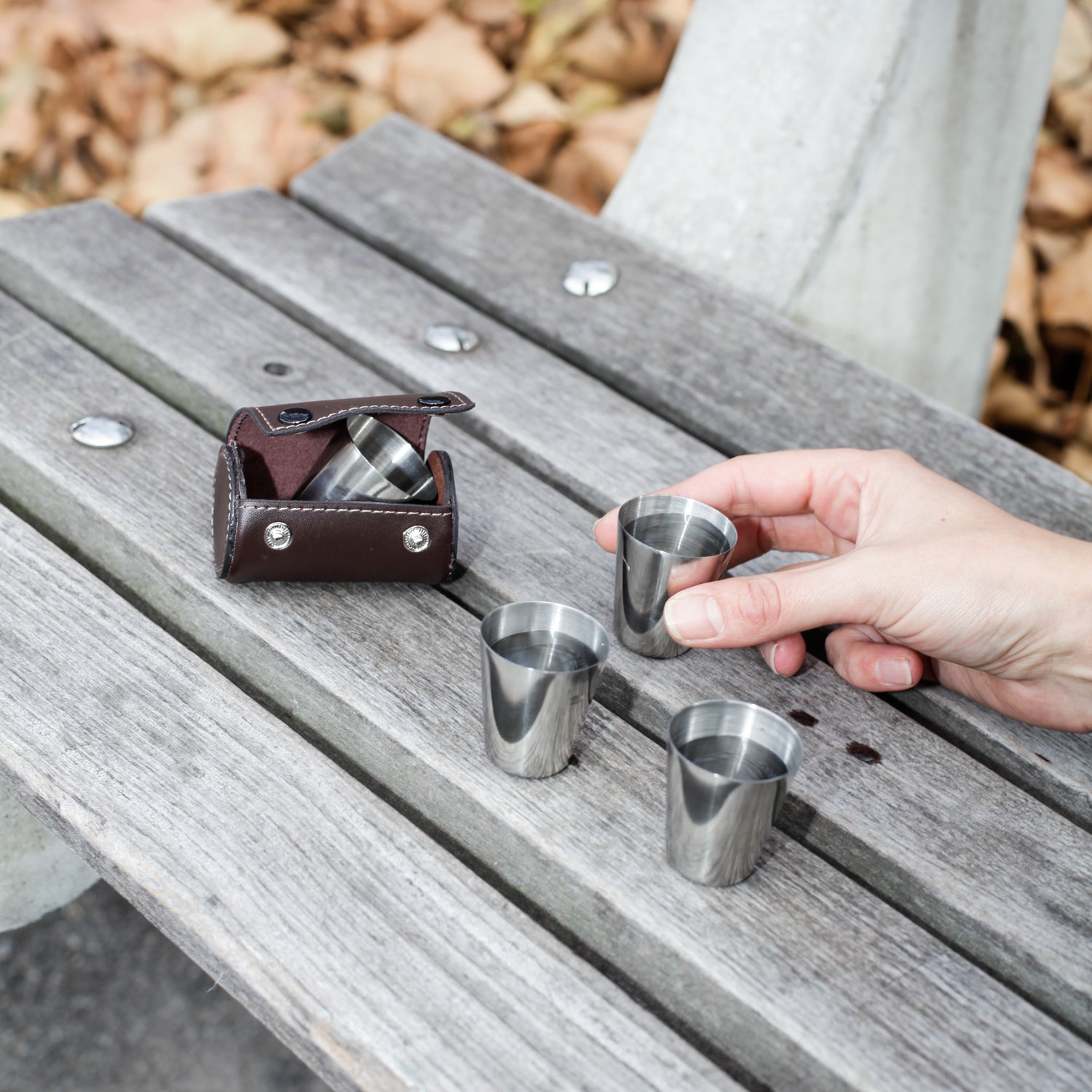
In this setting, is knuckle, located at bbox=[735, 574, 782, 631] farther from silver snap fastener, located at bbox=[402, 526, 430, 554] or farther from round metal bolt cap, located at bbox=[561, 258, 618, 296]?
round metal bolt cap, located at bbox=[561, 258, 618, 296]

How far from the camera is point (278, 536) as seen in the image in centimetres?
116

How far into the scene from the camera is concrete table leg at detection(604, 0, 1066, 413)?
72.4 inches

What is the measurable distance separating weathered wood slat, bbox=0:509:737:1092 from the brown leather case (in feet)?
0.42

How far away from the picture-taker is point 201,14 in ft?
10.9

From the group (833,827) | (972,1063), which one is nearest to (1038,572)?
(833,827)

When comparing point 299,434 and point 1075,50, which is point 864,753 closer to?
point 299,434

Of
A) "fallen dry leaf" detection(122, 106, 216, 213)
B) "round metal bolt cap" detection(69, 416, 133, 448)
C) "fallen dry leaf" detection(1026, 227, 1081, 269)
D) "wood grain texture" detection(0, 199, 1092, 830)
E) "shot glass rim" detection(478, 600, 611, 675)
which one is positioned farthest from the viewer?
"fallen dry leaf" detection(122, 106, 216, 213)

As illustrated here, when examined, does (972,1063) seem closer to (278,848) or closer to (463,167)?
(278,848)

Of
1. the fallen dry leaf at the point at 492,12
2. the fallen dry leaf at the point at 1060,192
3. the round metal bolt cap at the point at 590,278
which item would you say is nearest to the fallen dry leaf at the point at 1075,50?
the fallen dry leaf at the point at 1060,192

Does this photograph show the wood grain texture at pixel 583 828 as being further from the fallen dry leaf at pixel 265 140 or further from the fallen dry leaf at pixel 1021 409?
the fallen dry leaf at pixel 1021 409

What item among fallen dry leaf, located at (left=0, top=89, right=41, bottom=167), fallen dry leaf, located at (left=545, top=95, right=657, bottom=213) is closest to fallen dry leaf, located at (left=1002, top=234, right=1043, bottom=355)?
fallen dry leaf, located at (left=545, top=95, right=657, bottom=213)

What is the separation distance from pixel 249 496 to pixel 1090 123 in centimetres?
268

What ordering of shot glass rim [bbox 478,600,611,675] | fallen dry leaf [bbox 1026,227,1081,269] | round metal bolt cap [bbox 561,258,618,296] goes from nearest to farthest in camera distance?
shot glass rim [bbox 478,600,611,675], round metal bolt cap [bbox 561,258,618,296], fallen dry leaf [bbox 1026,227,1081,269]

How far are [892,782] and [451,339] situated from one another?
85 cm
